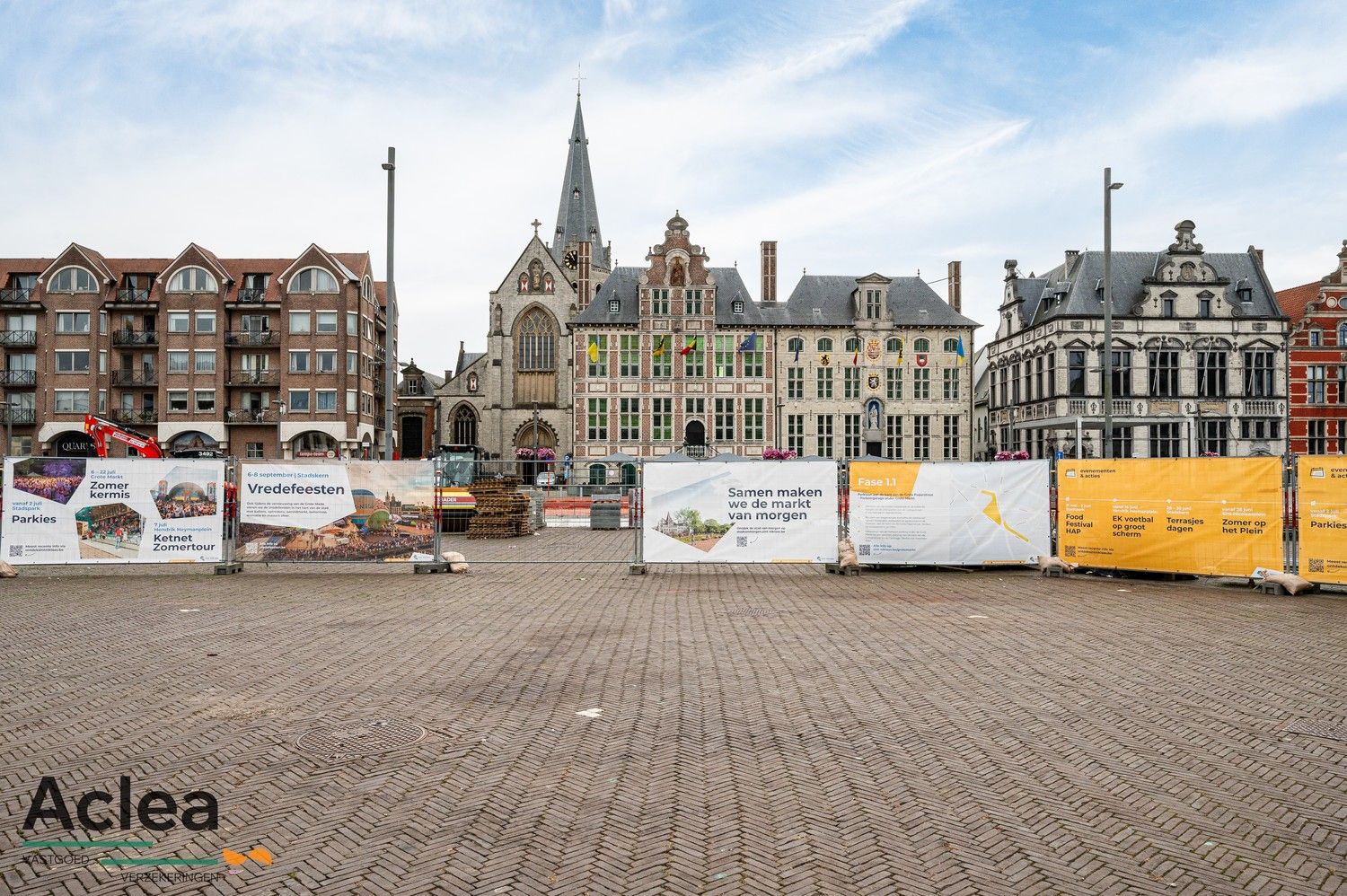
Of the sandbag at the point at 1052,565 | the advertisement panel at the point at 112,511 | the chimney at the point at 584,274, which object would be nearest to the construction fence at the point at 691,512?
the advertisement panel at the point at 112,511

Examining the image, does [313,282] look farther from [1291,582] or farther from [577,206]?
[1291,582]

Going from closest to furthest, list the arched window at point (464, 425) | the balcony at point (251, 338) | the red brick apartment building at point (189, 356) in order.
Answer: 1. the red brick apartment building at point (189, 356)
2. the balcony at point (251, 338)
3. the arched window at point (464, 425)

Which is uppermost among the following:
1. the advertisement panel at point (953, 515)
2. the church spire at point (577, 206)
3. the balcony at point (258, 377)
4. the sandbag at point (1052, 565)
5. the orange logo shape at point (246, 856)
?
the church spire at point (577, 206)

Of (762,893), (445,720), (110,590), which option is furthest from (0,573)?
(762,893)

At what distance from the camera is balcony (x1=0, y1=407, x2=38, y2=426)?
54125 millimetres

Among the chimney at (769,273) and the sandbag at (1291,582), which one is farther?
the chimney at (769,273)

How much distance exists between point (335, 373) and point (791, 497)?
45.0 meters

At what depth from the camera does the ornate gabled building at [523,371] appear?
65312 millimetres

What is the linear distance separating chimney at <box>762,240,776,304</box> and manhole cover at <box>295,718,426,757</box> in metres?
50.1

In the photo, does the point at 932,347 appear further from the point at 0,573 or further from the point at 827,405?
the point at 0,573

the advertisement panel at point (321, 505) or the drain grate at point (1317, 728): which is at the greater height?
the advertisement panel at point (321, 505)

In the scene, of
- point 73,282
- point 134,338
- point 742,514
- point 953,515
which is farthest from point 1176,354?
point 73,282

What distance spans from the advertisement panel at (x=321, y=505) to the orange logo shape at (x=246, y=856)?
1210 centimetres

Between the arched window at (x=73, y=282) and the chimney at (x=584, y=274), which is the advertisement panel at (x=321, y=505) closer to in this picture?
the chimney at (x=584, y=274)
